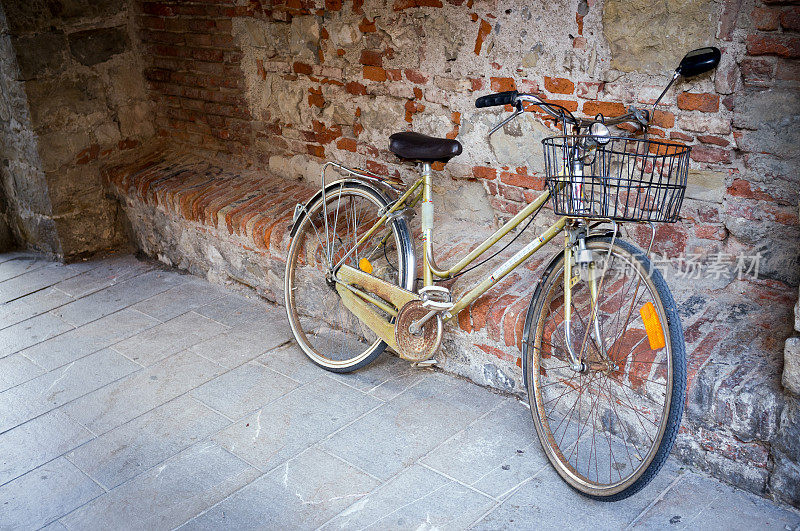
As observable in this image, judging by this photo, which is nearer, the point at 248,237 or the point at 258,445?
the point at 258,445

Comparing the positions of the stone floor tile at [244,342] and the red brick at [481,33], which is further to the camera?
the stone floor tile at [244,342]

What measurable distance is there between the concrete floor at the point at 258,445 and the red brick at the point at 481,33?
1.40m

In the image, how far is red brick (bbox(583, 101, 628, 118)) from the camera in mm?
2711

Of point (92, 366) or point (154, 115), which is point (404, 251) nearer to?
point (92, 366)

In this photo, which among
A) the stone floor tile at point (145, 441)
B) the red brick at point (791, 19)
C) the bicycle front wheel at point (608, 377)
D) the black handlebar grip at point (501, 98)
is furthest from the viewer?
the stone floor tile at point (145, 441)

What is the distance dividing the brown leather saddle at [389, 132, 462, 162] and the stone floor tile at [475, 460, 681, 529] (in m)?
1.20

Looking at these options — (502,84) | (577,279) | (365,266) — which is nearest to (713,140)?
(577,279)

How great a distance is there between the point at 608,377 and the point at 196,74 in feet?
10.2

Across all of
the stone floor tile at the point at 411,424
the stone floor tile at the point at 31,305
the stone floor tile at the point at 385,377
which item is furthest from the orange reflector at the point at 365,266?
the stone floor tile at the point at 31,305

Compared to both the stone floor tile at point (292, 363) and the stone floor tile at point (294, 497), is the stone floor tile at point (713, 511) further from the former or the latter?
the stone floor tile at point (292, 363)

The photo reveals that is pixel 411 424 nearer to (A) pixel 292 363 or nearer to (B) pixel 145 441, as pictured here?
(A) pixel 292 363

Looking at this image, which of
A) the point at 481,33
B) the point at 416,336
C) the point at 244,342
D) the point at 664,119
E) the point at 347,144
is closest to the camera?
the point at 664,119

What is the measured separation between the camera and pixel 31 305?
155 inches

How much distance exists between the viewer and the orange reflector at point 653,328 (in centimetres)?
215
